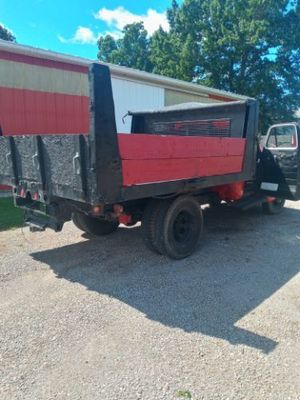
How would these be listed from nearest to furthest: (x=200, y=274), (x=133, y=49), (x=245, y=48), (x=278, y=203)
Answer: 1. (x=200, y=274)
2. (x=278, y=203)
3. (x=245, y=48)
4. (x=133, y=49)

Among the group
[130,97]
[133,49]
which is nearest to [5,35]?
[133,49]

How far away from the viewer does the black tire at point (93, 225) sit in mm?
5141

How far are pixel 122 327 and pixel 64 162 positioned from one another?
1.74m

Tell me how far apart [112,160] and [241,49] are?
2935 centimetres

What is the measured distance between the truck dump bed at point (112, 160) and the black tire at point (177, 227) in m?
0.35

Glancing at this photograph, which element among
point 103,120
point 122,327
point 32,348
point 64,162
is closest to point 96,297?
point 122,327

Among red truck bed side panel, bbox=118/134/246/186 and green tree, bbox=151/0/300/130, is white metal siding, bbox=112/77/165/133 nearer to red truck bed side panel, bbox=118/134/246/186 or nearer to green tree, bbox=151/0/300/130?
red truck bed side panel, bbox=118/134/246/186

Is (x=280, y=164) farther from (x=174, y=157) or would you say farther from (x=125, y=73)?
(x=125, y=73)

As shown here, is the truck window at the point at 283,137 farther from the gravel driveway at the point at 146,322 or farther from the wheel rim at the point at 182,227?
the wheel rim at the point at 182,227

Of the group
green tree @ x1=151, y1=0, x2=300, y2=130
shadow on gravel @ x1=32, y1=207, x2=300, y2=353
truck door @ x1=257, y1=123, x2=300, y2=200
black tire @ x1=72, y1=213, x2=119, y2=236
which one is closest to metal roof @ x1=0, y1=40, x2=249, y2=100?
truck door @ x1=257, y1=123, x2=300, y2=200

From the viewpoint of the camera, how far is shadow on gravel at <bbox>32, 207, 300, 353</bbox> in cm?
314

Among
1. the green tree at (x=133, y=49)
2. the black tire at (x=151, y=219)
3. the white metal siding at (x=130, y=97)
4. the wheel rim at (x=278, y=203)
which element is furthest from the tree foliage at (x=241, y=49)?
the black tire at (x=151, y=219)

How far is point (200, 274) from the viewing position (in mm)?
4109

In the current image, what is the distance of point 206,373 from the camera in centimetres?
243
